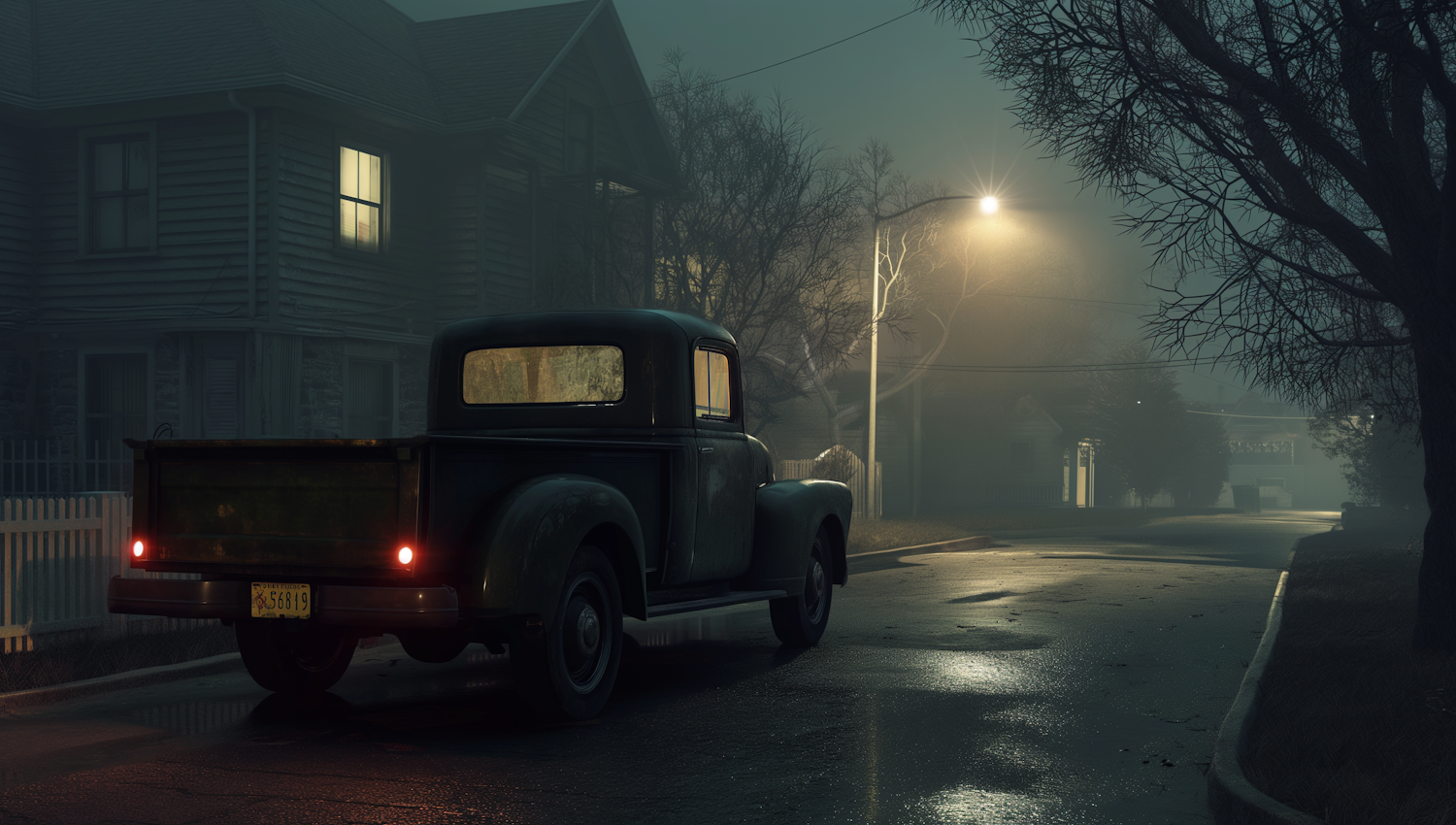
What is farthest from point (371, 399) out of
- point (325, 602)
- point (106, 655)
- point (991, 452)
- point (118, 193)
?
point (991, 452)

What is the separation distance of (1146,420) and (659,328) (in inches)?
2143

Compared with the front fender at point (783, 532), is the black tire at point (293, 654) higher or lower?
lower

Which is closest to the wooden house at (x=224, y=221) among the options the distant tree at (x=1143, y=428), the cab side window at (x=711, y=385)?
the cab side window at (x=711, y=385)

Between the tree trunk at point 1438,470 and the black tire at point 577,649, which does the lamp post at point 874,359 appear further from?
the black tire at point 577,649

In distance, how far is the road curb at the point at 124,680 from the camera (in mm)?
7648

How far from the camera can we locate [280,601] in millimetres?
6633

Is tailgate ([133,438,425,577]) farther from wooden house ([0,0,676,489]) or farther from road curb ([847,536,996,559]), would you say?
road curb ([847,536,996,559])

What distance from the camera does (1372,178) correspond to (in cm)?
949

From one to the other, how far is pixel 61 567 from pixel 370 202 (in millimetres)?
12752

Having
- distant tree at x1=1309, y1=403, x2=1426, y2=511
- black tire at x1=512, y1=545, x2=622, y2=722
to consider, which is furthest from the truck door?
distant tree at x1=1309, y1=403, x2=1426, y2=511

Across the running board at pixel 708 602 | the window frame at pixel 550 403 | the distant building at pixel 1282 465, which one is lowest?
the distant building at pixel 1282 465

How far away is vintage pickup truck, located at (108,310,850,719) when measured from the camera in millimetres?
6379

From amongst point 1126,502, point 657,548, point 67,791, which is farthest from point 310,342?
point 1126,502

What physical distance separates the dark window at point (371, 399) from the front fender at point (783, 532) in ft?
40.9
